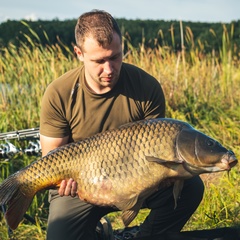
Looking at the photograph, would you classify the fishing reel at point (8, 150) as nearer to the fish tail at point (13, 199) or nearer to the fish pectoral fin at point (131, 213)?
the fish tail at point (13, 199)

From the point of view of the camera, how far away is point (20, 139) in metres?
3.97

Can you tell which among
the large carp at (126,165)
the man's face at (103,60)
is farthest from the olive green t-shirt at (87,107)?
the large carp at (126,165)

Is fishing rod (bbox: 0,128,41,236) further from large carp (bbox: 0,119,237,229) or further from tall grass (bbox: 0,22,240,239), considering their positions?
large carp (bbox: 0,119,237,229)

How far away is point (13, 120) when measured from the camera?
184 inches

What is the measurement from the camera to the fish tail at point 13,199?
2211 millimetres

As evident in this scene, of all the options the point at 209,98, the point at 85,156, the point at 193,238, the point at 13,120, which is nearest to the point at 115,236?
the point at 193,238

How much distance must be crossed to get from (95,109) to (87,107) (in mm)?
38

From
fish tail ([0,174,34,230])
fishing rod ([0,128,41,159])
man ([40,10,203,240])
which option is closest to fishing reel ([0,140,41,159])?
fishing rod ([0,128,41,159])

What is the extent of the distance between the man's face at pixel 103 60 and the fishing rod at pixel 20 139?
1579mm

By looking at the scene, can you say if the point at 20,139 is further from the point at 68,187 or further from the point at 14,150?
the point at 68,187

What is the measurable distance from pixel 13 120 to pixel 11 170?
102cm

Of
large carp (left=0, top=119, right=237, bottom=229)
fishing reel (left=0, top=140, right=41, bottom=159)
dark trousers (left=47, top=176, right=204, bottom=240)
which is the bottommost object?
fishing reel (left=0, top=140, right=41, bottom=159)

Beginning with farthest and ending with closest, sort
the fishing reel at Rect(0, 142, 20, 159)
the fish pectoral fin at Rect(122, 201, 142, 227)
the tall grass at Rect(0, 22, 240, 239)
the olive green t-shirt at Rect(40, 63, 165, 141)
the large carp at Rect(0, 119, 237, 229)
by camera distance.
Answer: the fishing reel at Rect(0, 142, 20, 159), the tall grass at Rect(0, 22, 240, 239), the olive green t-shirt at Rect(40, 63, 165, 141), the fish pectoral fin at Rect(122, 201, 142, 227), the large carp at Rect(0, 119, 237, 229)

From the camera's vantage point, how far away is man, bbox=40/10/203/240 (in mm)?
2346
